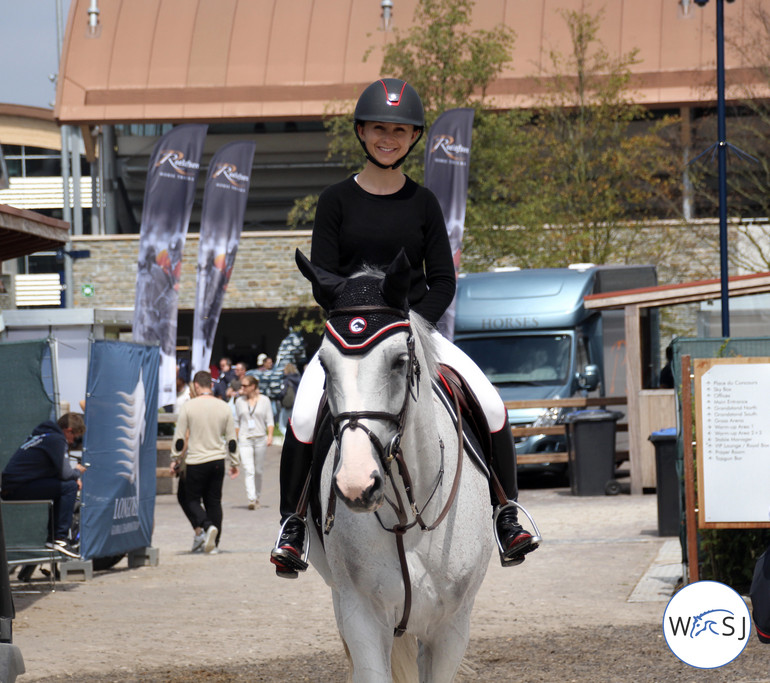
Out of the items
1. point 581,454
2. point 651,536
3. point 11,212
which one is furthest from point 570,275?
point 11,212

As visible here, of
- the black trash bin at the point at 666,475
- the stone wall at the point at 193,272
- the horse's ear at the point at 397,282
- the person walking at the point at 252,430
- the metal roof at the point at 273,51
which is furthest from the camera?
the metal roof at the point at 273,51

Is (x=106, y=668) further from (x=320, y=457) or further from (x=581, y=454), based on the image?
(x=581, y=454)

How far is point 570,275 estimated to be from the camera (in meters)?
22.5

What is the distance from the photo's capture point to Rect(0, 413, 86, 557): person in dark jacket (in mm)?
13000

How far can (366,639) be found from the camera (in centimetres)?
523

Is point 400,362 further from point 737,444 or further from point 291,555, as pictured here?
point 737,444

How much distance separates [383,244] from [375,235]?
55 millimetres

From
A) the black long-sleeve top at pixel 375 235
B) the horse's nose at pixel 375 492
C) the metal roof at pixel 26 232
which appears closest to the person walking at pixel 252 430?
the metal roof at pixel 26 232

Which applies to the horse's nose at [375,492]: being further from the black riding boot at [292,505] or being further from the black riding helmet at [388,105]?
the black riding helmet at [388,105]

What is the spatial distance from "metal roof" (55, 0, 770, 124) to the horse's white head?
3729cm

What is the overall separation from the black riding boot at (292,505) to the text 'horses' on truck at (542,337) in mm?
15811

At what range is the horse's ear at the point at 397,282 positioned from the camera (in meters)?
4.63

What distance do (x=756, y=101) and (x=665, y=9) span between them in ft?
47.3

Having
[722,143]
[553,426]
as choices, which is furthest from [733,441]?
[553,426]
